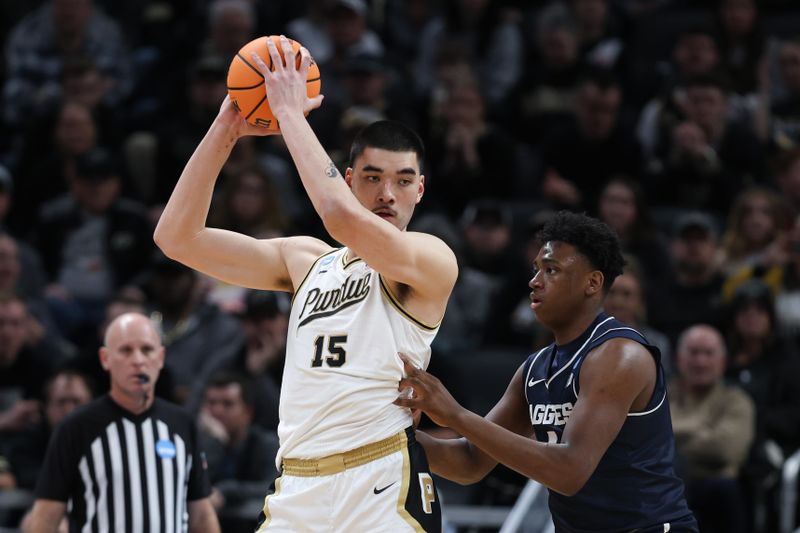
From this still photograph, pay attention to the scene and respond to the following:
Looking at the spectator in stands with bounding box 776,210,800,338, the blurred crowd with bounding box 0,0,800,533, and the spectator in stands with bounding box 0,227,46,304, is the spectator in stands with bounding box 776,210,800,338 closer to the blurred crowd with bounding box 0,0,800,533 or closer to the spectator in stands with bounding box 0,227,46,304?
the blurred crowd with bounding box 0,0,800,533

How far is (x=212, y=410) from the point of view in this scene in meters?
9.96

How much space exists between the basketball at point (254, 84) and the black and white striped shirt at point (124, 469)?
7.83 feet

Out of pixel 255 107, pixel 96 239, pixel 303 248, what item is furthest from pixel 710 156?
pixel 255 107

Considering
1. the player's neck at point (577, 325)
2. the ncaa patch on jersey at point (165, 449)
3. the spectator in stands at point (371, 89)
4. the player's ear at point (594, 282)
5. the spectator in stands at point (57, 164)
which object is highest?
the spectator in stands at point (371, 89)

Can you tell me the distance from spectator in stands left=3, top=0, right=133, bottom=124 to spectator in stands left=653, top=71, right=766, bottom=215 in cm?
619


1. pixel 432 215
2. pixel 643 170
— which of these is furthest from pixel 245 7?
pixel 643 170

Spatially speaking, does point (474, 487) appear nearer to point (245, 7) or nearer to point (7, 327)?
point (7, 327)

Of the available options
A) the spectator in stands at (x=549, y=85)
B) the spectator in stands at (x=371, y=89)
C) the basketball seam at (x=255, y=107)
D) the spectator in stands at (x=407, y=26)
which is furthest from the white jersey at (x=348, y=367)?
the spectator in stands at (x=407, y=26)

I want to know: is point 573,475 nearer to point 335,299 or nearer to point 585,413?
point 585,413

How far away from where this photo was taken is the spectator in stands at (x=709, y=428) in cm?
927

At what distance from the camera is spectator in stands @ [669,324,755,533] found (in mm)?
9273

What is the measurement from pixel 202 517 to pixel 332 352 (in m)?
2.30

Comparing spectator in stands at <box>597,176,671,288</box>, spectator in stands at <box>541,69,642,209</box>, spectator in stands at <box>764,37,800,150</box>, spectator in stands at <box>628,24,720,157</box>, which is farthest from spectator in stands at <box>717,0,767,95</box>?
spectator in stands at <box>597,176,671,288</box>

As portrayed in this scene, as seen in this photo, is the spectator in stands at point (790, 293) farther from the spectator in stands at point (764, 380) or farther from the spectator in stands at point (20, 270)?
the spectator in stands at point (20, 270)
